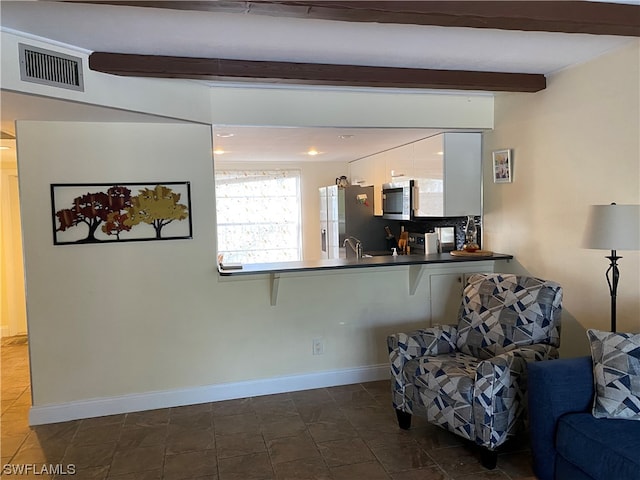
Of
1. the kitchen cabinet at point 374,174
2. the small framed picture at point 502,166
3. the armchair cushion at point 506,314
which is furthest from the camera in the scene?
the kitchen cabinet at point 374,174

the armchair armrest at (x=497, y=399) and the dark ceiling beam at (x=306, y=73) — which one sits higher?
the dark ceiling beam at (x=306, y=73)

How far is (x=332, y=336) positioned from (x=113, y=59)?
2.39 m

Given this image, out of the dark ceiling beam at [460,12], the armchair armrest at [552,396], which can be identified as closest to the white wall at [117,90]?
the dark ceiling beam at [460,12]

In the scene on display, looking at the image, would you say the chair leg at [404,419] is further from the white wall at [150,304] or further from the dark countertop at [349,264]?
the dark countertop at [349,264]

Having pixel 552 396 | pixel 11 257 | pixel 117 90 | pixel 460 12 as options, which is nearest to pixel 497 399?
pixel 552 396

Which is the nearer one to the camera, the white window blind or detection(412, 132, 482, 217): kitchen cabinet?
detection(412, 132, 482, 217): kitchen cabinet

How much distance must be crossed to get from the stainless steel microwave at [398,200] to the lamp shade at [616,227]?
1954 millimetres

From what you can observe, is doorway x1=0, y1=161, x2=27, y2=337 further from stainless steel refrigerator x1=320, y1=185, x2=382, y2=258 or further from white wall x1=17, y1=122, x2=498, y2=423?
stainless steel refrigerator x1=320, y1=185, x2=382, y2=258

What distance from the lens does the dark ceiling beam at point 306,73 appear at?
2551mm

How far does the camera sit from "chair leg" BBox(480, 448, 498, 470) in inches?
95.0

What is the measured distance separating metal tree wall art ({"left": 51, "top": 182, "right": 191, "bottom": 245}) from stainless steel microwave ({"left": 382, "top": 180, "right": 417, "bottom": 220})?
6.75 feet

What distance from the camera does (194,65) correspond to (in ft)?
8.63

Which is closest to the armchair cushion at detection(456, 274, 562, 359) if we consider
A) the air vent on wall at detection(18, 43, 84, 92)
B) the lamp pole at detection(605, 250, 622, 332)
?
the lamp pole at detection(605, 250, 622, 332)

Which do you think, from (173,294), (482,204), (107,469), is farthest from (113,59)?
(482,204)
